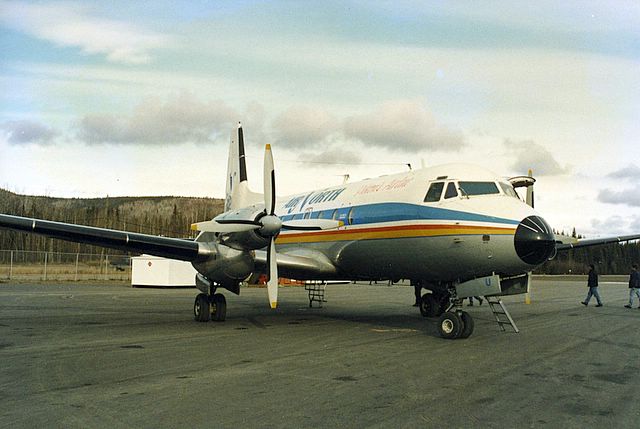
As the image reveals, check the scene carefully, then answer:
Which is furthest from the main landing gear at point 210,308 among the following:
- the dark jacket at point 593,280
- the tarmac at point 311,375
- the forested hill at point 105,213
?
the forested hill at point 105,213

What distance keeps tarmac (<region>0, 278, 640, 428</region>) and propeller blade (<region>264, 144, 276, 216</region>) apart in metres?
3.06

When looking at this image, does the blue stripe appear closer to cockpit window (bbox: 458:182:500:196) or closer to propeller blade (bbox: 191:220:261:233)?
cockpit window (bbox: 458:182:500:196)

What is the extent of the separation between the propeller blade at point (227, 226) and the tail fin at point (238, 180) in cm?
421

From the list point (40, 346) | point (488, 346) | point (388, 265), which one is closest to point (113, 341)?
point (40, 346)

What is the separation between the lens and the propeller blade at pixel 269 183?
45.5ft

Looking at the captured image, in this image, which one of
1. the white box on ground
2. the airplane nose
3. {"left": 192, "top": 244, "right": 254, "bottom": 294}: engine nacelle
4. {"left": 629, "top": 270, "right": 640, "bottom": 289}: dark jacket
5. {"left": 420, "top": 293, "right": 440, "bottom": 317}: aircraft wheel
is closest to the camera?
the airplane nose

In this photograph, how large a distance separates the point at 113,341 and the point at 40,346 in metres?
1.38

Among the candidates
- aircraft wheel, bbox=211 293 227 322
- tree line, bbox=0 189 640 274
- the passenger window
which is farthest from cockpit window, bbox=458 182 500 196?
tree line, bbox=0 189 640 274

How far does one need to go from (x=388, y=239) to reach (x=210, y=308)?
5.71m

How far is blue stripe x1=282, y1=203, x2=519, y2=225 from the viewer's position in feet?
39.2

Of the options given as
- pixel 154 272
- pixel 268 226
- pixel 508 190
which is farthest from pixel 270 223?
pixel 154 272

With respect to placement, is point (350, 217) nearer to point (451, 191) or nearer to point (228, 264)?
point (451, 191)

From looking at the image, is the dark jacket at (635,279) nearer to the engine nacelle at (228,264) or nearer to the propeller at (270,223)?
the propeller at (270,223)

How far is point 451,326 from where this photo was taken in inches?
480
